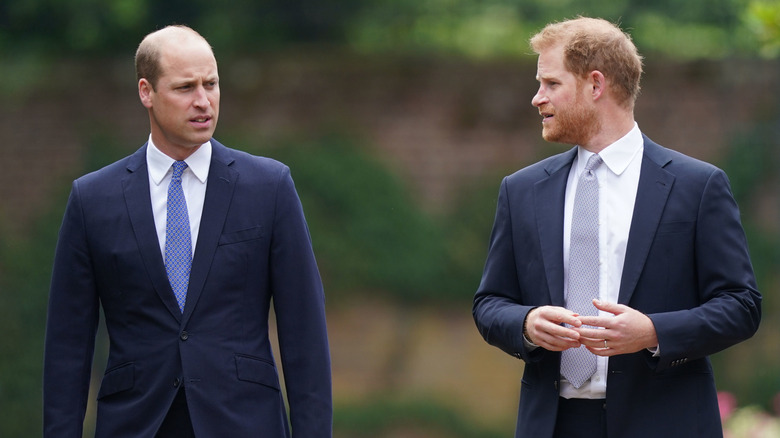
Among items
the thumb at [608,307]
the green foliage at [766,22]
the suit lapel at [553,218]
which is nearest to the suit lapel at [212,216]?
the suit lapel at [553,218]

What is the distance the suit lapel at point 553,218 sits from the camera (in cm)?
380

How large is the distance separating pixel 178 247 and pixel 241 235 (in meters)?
0.20

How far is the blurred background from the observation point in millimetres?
9820

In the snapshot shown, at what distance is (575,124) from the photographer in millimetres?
3875

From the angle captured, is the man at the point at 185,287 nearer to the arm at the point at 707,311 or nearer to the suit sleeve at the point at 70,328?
the suit sleeve at the point at 70,328

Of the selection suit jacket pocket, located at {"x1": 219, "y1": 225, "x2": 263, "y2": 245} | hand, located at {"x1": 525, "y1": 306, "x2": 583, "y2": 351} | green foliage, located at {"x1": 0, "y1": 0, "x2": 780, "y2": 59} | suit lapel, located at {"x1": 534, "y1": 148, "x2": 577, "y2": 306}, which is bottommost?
hand, located at {"x1": 525, "y1": 306, "x2": 583, "y2": 351}

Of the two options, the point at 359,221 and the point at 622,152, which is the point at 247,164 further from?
the point at 359,221

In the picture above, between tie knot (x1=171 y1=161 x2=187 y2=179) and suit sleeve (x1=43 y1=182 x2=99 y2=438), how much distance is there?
1.03ft

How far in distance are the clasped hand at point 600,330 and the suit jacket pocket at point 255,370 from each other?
2.78 feet

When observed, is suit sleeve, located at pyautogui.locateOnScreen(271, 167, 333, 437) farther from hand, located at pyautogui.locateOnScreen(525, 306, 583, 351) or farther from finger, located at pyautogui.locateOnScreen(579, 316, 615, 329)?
finger, located at pyautogui.locateOnScreen(579, 316, 615, 329)

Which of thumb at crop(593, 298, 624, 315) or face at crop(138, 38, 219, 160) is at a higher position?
face at crop(138, 38, 219, 160)

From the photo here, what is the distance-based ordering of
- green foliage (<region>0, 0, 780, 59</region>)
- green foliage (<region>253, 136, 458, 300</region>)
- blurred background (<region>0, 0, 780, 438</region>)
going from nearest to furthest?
1. blurred background (<region>0, 0, 780, 438</region>)
2. green foliage (<region>253, 136, 458, 300</region>)
3. green foliage (<region>0, 0, 780, 59</region>)

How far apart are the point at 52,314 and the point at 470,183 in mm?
6307

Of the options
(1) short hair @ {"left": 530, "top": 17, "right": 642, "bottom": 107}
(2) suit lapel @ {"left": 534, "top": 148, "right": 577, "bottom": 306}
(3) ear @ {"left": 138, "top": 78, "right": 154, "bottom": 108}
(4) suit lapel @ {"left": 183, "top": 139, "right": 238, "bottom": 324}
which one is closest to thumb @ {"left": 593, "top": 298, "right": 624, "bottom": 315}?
(2) suit lapel @ {"left": 534, "top": 148, "right": 577, "bottom": 306}
